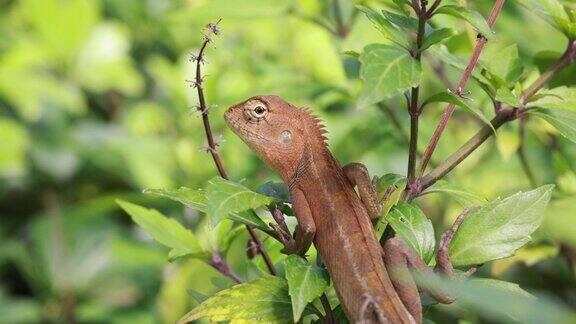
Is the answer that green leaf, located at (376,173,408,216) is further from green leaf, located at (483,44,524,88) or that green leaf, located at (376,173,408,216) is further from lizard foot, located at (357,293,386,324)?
green leaf, located at (483,44,524,88)

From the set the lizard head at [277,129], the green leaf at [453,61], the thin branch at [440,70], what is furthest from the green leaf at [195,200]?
the thin branch at [440,70]

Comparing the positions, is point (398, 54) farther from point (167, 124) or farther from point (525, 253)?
point (167, 124)

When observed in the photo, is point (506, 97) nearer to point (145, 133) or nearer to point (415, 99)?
point (415, 99)

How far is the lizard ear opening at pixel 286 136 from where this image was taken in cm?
224

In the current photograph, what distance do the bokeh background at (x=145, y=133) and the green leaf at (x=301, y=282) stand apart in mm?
1431

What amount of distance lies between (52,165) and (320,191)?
4385mm

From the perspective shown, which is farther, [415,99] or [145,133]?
[145,133]

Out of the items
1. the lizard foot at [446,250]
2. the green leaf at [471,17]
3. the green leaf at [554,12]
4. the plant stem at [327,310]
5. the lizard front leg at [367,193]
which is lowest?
the plant stem at [327,310]

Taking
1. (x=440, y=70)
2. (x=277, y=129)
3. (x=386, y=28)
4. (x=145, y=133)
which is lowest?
(x=386, y=28)

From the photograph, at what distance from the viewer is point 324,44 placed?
192 inches

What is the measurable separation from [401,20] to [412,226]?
41 cm

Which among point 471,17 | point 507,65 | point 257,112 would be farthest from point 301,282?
point 507,65

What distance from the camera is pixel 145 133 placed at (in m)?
5.73

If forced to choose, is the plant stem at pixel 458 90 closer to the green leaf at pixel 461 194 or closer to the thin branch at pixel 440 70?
the green leaf at pixel 461 194
